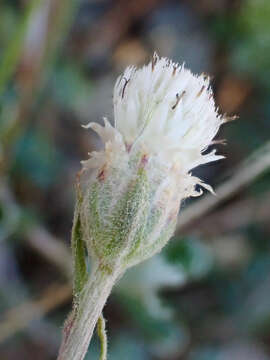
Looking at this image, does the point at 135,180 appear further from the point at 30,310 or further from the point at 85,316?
the point at 30,310

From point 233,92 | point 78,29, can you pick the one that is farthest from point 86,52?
point 233,92

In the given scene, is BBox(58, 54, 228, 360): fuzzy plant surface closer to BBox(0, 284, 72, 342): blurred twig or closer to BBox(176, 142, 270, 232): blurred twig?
BBox(176, 142, 270, 232): blurred twig

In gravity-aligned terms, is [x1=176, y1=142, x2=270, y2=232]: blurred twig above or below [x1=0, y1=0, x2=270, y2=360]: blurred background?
below

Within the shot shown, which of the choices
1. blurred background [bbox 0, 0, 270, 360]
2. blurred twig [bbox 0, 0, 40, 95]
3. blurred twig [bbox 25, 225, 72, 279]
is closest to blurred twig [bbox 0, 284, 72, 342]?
blurred background [bbox 0, 0, 270, 360]

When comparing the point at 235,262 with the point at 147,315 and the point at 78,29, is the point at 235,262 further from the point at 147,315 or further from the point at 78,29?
the point at 78,29

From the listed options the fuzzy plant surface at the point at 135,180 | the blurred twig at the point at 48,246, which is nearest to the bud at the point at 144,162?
the fuzzy plant surface at the point at 135,180

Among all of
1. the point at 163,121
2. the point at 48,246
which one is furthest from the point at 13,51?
the point at 163,121
